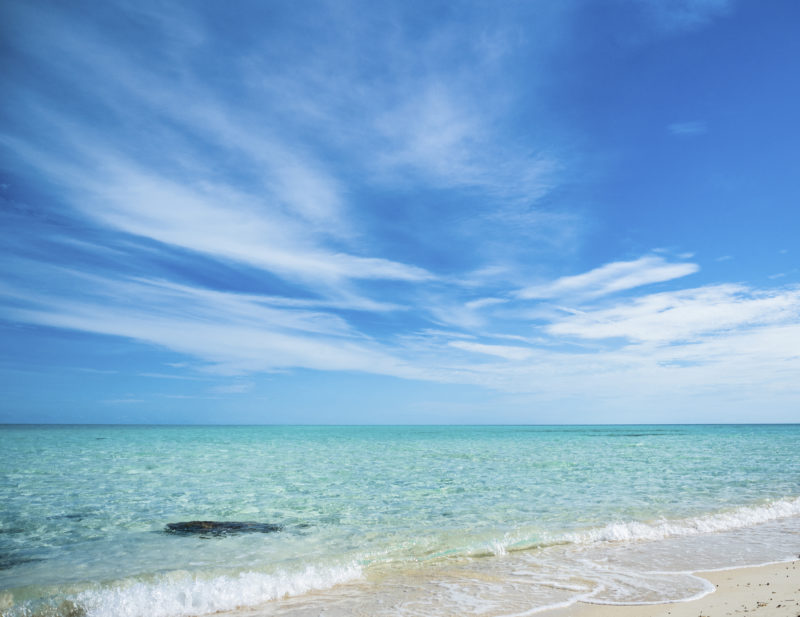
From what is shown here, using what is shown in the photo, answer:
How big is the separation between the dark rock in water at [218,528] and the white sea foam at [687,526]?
760 centimetres

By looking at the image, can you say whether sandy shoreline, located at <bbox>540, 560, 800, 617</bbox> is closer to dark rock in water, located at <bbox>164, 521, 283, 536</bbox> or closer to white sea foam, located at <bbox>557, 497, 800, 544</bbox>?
white sea foam, located at <bbox>557, 497, 800, 544</bbox>

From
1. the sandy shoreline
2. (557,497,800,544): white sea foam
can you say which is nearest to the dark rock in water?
(557,497,800,544): white sea foam

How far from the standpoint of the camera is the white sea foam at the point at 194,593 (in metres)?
7.75

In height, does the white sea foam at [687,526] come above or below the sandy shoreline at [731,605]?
below

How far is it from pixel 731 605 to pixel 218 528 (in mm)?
11172

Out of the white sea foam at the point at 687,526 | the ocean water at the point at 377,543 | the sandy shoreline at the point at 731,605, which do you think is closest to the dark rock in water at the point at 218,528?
the ocean water at the point at 377,543

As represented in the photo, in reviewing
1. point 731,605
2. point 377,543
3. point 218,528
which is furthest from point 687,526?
point 218,528

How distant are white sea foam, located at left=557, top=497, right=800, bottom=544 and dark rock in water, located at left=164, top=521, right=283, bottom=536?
760 centimetres

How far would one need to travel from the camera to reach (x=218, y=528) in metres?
12.6

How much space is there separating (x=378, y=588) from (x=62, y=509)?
1178 centimetres

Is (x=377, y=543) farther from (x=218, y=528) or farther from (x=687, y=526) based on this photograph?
(x=687, y=526)

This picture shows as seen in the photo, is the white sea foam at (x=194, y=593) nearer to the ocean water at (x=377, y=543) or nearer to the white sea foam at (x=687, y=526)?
the ocean water at (x=377, y=543)

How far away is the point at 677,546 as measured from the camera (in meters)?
11.3

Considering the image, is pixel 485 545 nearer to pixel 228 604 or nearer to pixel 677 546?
pixel 677 546
